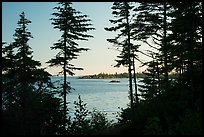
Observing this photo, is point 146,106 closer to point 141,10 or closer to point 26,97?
point 26,97

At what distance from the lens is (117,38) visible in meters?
24.2

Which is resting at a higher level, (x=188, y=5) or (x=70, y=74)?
(x=188, y=5)

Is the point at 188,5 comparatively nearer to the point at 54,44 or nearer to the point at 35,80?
the point at 35,80

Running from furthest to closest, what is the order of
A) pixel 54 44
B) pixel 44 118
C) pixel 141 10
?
pixel 54 44, pixel 141 10, pixel 44 118

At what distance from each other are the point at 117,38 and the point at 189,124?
18507mm

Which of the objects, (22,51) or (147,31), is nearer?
(147,31)

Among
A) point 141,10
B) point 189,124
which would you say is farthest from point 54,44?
point 189,124

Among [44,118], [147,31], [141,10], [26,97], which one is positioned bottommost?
[44,118]

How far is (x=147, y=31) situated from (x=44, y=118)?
13513 mm

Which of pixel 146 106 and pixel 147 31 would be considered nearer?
pixel 146 106

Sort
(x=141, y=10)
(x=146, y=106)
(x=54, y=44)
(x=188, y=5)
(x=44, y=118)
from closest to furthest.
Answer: (x=146, y=106) → (x=44, y=118) → (x=188, y=5) → (x=141, y=10) → (x=54, y=44)

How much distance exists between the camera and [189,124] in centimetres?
619

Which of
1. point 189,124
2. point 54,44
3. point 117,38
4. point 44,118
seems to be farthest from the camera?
point 117,38

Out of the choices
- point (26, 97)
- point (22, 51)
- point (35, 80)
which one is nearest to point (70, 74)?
point (22, 51)
